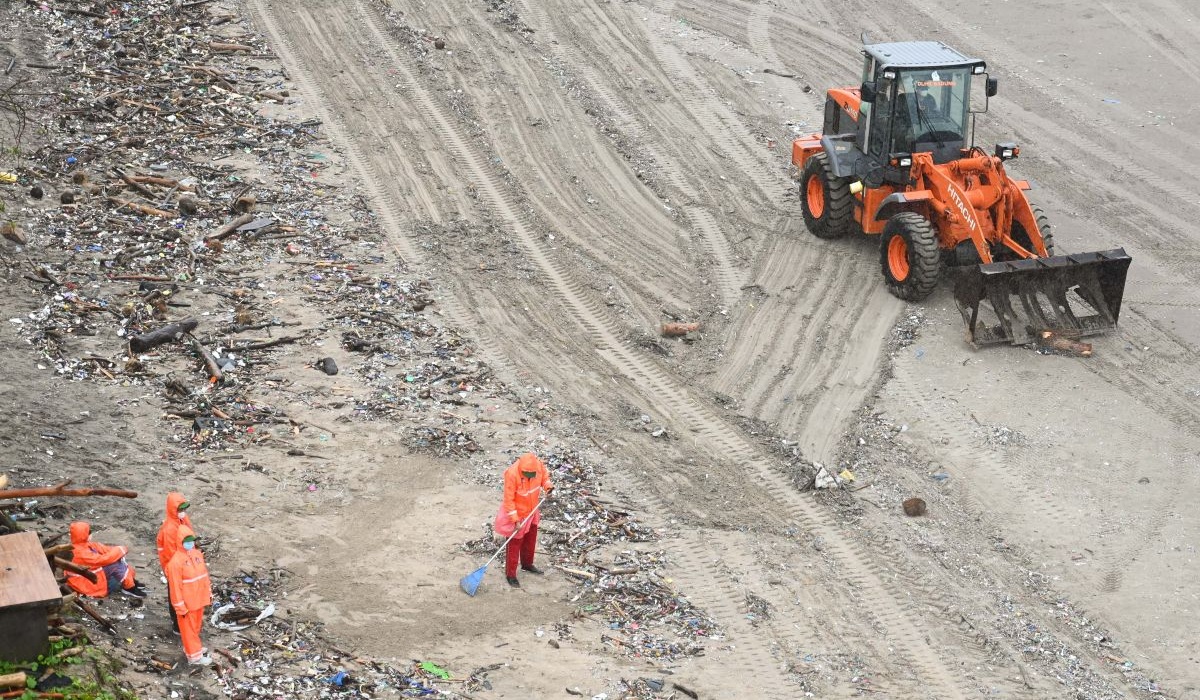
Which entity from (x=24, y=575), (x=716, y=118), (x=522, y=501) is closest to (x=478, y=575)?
(x=522, y=501)

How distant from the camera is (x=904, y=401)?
1307 centimetres

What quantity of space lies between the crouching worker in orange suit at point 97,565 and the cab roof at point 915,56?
10.1 m

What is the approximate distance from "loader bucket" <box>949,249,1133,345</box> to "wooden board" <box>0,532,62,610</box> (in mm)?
9439

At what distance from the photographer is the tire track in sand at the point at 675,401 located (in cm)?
993

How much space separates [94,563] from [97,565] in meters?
0.02

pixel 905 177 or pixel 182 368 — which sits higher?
pixel 905 177

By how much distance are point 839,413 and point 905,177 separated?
3.70 m

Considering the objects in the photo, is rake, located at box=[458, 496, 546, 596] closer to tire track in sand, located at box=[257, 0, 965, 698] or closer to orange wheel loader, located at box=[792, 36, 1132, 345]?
tire track in sand, located at box=[257, 0, 965, 698]

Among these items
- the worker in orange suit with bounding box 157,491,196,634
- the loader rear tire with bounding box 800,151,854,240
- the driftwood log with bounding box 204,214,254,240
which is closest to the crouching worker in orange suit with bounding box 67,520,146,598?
the worker in orange suit with bounding box 157,491,196,634

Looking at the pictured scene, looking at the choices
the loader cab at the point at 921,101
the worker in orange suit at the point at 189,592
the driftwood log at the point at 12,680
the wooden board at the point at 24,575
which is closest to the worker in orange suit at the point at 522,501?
the worker in orange suit at the point at 189,592

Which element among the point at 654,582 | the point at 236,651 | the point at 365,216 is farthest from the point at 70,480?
the point at 365,216

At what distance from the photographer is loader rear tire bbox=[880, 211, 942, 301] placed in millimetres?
14266

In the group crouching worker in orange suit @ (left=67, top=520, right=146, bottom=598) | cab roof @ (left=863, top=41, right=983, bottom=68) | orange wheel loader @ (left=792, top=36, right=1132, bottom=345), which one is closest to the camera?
crouching worker in orange suit @ (left=67, top=520, right=146, bottom=598)

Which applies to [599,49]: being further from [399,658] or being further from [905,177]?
[399,658]
